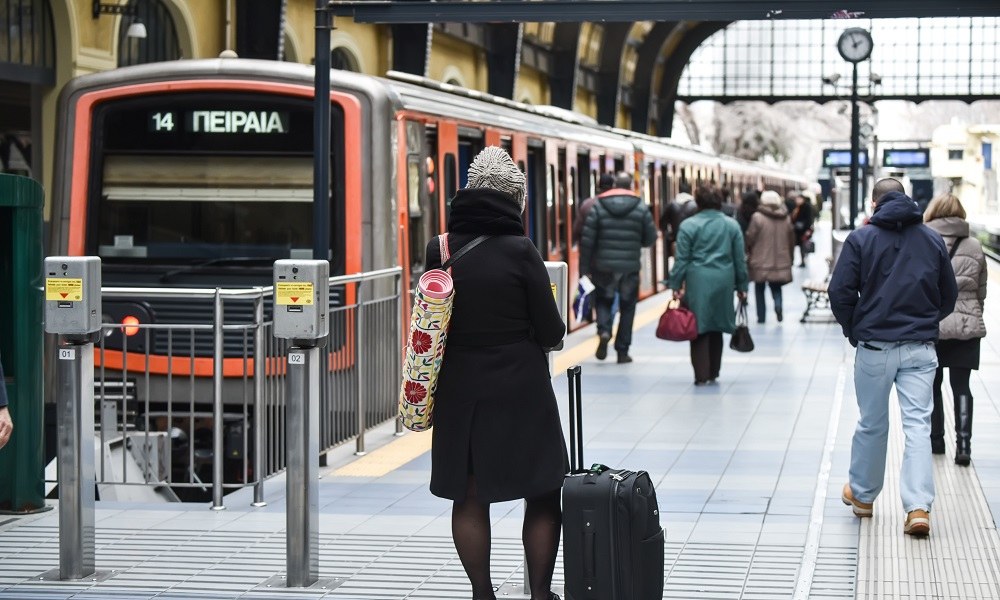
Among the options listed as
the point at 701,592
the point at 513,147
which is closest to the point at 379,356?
the point at 701,592

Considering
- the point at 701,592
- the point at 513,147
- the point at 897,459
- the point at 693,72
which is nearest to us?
the point at 701,592

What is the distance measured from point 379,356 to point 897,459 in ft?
10.2

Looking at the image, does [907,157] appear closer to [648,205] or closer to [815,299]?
[648,205]

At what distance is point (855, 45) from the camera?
76.5 feet

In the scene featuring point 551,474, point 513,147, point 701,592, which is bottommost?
point 701,592

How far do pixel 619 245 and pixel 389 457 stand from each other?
549cm

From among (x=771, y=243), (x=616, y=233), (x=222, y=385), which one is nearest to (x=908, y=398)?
(x=222, y=385)

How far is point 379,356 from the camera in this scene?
32.9ft

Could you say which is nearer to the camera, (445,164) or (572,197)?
(445,164)

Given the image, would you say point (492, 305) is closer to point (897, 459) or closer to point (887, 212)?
point (887, 212)

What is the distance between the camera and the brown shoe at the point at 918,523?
7094 mm

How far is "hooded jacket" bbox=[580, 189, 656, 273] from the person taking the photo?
14.6 m

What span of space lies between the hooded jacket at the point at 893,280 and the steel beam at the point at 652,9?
6.73 feet

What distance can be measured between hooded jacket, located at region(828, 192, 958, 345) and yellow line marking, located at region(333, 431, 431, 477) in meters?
2.92
